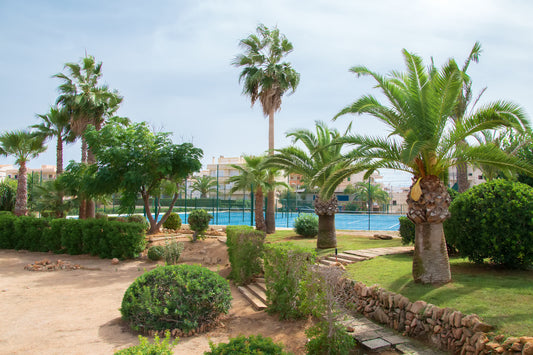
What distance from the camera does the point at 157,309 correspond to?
626 cm

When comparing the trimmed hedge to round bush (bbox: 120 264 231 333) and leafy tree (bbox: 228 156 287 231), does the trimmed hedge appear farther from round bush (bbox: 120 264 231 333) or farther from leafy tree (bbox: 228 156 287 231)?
round bush (bbox: 120 264 231 333)

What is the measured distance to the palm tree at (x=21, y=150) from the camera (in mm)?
19438

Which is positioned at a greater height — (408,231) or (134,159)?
(134,159)

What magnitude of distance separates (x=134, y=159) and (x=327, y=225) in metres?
8.46

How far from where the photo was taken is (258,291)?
29.0 feet

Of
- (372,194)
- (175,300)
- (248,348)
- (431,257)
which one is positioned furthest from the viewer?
(372,194)

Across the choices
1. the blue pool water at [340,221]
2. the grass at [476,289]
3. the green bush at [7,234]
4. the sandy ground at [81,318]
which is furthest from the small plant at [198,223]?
the blue pool water at [340,221]

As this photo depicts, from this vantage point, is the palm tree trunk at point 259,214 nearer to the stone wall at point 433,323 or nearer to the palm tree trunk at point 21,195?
the stone wall at point 433,323

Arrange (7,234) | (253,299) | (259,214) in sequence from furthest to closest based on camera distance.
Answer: (259,214)
(7,234)
(253,299)

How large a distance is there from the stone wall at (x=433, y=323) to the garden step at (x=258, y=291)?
2134 mm

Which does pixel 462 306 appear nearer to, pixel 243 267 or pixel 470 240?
pixel 470 240

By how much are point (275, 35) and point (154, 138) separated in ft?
29.1

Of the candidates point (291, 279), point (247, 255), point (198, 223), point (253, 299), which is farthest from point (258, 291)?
point (198, 223)

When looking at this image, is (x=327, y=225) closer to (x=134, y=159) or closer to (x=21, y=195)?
(x=134, y=159)
